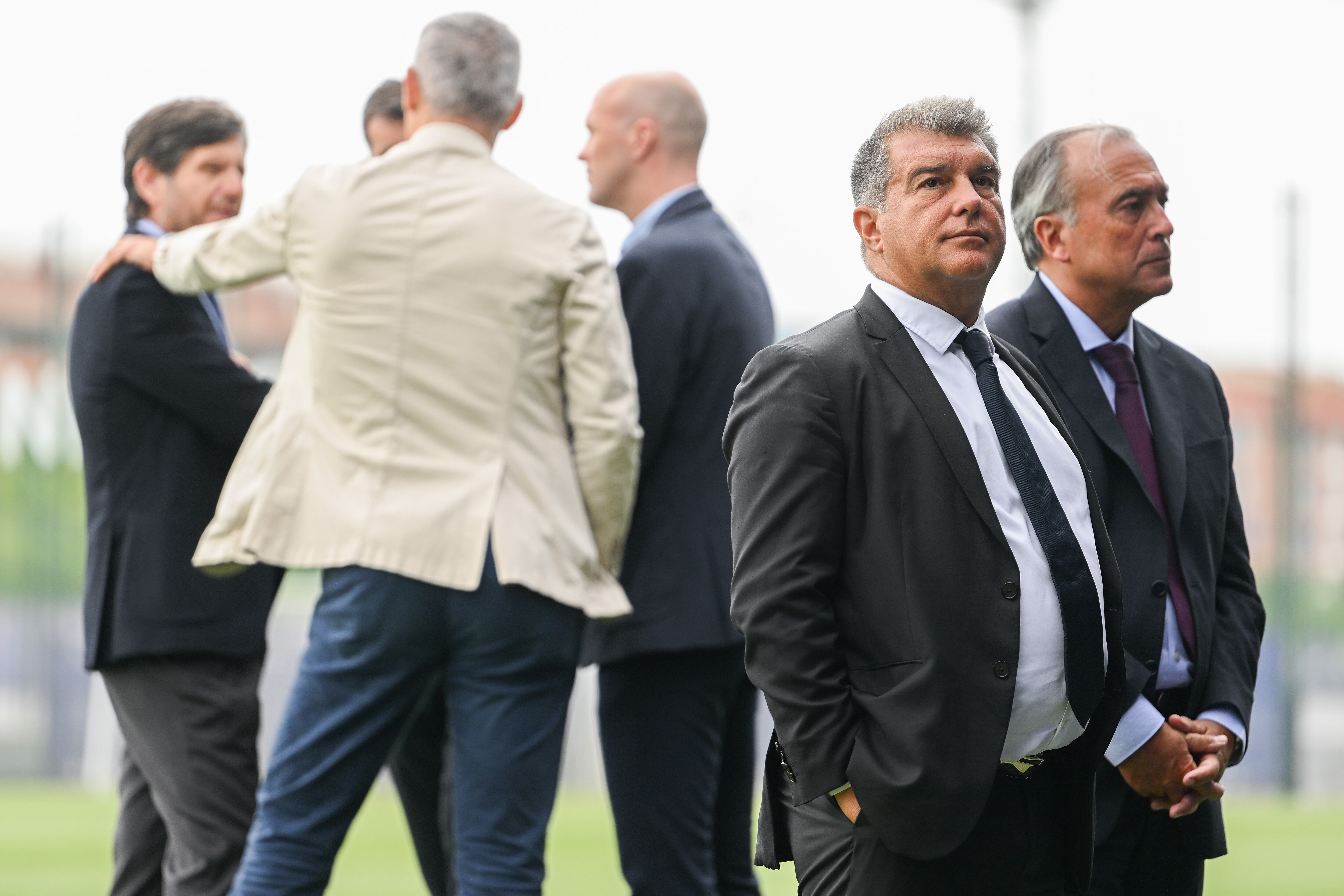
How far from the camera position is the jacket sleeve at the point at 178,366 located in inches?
126

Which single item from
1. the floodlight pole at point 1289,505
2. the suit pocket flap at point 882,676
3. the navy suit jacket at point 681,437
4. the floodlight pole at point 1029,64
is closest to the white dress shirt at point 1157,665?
the suit pocket flap at point 882,676

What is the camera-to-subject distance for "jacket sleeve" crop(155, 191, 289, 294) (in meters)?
2.96

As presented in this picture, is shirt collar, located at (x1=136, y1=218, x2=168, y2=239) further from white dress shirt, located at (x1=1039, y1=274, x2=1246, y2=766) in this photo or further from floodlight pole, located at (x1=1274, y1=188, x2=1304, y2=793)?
floodlight pole, located at (x1=1274, y1=188, x2=1304, y2=793)

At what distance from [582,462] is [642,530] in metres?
0.38

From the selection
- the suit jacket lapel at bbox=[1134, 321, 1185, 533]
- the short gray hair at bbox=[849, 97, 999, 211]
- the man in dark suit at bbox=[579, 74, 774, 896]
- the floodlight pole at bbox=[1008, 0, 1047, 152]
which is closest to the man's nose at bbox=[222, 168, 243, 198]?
the man in dark suit at bbox=[579, 74, 774, 896]

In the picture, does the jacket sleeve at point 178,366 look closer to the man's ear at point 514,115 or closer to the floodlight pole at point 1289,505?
the man's ear at point 514,115

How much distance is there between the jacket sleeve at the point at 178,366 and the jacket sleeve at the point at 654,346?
2.70ft

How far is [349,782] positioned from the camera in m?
2.82

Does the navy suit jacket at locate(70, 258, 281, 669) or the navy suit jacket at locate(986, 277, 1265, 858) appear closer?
the navy suit jacket at locate(986, 277, 1265, 858)

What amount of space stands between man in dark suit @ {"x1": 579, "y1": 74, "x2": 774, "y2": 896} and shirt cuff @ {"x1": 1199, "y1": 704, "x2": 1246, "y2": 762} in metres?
1.01

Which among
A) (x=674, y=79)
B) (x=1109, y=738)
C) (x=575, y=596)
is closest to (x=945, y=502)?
(x=1109, y=738)

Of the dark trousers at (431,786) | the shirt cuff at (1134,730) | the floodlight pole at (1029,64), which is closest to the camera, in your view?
the shirt cuff at (1134,730)

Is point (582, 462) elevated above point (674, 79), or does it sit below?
below

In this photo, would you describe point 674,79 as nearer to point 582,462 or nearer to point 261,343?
point 582,462
